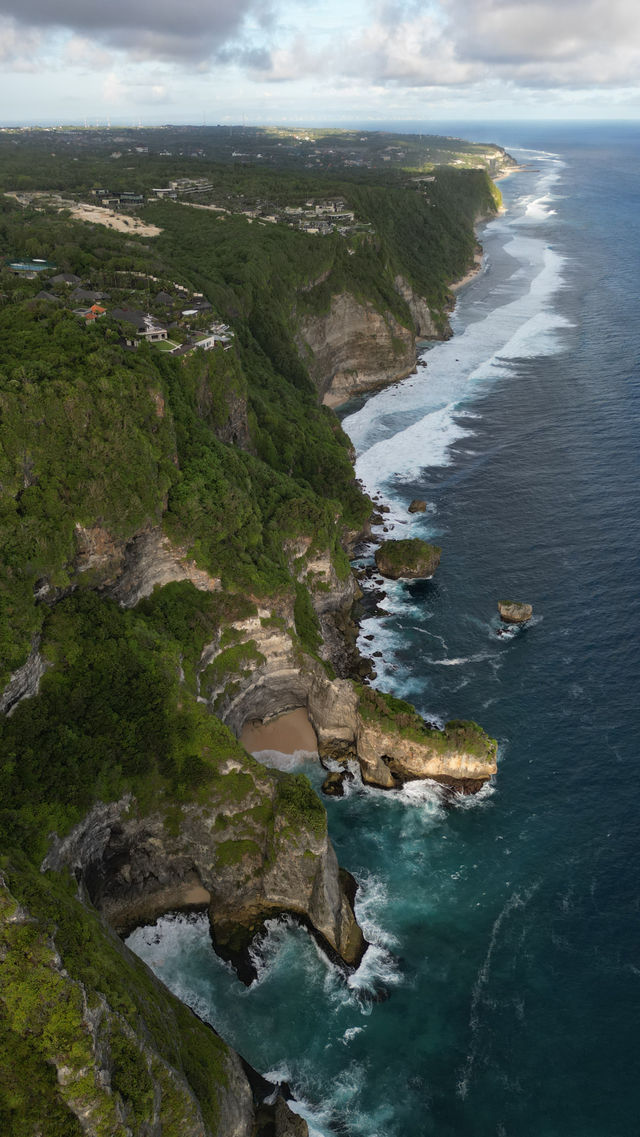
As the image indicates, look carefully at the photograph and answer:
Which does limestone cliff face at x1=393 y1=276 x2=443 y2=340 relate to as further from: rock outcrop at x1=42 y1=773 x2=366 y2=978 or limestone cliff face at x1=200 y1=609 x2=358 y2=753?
rock outcrop at x1=42 y1=773 x2=366 y2=978

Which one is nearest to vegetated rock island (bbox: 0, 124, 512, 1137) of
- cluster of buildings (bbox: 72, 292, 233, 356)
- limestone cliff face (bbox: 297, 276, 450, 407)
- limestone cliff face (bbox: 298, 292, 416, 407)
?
cluster of buildings (bbox: 72, 292, 233, 356)

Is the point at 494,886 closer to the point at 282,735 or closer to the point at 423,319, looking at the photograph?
the point at 282,735

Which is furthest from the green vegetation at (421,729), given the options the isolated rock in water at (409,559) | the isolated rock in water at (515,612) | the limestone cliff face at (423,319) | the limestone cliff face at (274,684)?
the limestone cliff face at (423,319)

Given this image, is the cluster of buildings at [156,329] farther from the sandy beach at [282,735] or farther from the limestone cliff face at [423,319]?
the limestone cliff face at [423,319]

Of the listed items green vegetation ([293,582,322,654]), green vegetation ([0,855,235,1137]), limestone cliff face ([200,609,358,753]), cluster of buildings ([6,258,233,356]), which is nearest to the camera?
green vegetation ([0,855,235,1137])

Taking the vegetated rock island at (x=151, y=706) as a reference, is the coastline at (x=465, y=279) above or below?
above
